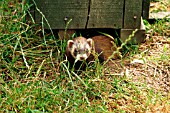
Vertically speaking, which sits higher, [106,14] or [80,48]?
[106,14]

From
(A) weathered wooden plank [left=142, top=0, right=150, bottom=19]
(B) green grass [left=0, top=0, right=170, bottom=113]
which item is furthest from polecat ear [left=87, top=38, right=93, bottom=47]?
(A) weathered wooden plank [left=142, top=0, right=150, bottom=19]

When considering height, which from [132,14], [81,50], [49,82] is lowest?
[49,82]

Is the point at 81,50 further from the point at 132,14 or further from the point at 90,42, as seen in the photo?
the point at 132,14

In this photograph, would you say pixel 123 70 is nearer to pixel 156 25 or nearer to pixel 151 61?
pixel 151 61

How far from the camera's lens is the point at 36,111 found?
4.51 m

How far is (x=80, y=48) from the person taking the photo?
5.40 meters

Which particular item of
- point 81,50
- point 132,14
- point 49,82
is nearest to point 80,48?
point 81,50

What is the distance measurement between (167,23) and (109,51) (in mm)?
1067

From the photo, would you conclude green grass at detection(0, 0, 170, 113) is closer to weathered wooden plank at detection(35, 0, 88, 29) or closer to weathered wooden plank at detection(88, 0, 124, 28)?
weathered wooden plank at detection(35, 0, 88, 29)

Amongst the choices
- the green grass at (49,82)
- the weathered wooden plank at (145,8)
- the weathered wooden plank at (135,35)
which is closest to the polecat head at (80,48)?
the green grass at (49,82)

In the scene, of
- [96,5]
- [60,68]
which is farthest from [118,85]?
[96,5]

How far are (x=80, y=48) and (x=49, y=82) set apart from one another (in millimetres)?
611

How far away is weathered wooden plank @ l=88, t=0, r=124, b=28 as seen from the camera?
215 inches

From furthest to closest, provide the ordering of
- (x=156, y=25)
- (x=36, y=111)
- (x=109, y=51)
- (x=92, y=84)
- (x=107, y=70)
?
1. (x=156, y=25)
2. (x=109, y=51)
3. (x=107, y=70)
4. (x=92, y=84)
5. (x=36, y=111)
